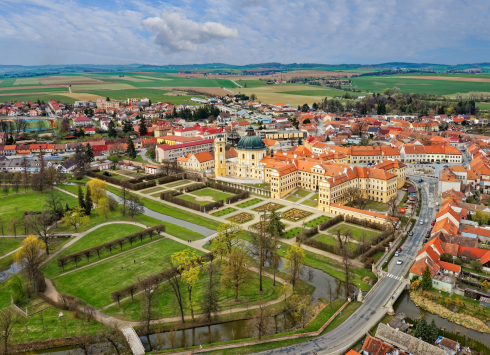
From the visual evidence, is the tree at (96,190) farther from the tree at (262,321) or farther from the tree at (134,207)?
the tree at (262,321)

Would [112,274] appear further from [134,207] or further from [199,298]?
[134,207]

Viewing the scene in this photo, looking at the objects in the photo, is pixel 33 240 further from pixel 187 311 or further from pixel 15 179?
pixel 15 179

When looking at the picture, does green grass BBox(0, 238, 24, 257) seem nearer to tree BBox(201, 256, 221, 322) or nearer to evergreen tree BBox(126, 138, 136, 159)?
tree BBox(201, 256, 221, 322)

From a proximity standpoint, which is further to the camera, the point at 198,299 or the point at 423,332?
the point at 198,299

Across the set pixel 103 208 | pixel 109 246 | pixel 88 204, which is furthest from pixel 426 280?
pixel 88 204

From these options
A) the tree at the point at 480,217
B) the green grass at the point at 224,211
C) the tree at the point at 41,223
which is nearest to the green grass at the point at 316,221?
the green grass at the point at 224,211

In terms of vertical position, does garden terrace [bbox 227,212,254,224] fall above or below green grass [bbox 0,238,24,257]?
above

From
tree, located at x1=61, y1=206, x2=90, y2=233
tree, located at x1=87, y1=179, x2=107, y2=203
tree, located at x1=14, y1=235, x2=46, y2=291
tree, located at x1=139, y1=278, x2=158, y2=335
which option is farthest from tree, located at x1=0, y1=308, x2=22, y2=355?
tree, located at x1=87, y1=179, x2=107, y2=203

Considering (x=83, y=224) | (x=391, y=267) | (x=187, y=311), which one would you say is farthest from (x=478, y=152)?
(x=83, y=224)
